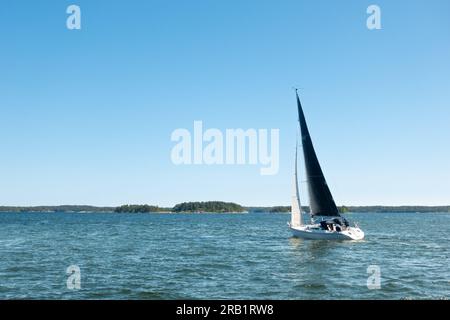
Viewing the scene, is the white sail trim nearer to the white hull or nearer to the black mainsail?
the black mainsail

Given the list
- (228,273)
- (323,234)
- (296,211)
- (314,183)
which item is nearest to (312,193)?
(314,183)

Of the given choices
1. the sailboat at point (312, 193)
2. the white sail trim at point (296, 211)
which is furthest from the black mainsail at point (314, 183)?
the white sail trim at point (296, 211)

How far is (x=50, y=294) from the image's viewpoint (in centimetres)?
2356

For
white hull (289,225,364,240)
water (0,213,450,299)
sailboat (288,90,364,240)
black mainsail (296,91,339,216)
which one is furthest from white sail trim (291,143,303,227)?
water (0,213,450,299)

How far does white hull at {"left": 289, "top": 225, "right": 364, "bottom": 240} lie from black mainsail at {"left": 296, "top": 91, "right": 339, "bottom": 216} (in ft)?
12.1

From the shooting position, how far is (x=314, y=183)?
57.3 metres

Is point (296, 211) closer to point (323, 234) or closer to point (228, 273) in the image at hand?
point (323, 234)

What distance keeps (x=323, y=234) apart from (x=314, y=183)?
8.27 metres

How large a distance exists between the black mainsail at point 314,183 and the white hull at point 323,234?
3.68 m

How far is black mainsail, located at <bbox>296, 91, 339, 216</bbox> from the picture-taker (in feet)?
185

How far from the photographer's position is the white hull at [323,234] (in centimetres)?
5069
